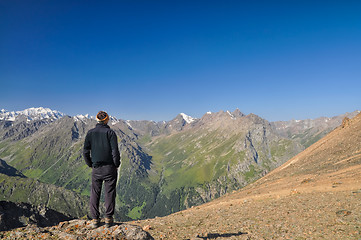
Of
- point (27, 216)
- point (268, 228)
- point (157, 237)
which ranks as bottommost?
point (27, 216)

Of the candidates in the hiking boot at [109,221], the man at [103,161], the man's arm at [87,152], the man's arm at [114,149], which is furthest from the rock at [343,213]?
the man's arm at [87,152]

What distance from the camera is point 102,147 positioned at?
35.5 ft

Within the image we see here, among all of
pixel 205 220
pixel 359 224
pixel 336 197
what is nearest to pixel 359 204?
pixel 336 197

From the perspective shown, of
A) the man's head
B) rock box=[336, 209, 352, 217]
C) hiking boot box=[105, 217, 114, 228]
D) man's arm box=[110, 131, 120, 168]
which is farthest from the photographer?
rock box=[336, 209, 352, 217]

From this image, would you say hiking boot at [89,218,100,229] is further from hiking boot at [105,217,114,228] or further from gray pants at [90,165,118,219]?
gray pants at [90,165,118,219]

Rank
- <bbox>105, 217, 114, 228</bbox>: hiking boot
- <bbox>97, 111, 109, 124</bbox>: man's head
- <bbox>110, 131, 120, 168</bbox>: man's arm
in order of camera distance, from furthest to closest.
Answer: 1. <bbox>97, 111, 109, 124</bbox>: man's head
2. <bbox>105, 217, 114, 228</bbox>: hiking boot
3. <bbox>110, 131, 120, 168</bbox>: man's arm

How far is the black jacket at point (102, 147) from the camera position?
10.8m

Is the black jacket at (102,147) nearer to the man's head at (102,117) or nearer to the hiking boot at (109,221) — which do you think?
the man's head at (102,117)

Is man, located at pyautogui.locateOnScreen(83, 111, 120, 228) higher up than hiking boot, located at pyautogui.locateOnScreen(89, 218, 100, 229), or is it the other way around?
man, located at pyautogui.locateOnScreen(83, 111, 120, 228)

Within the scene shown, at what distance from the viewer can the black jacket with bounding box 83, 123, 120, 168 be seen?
35.3ft

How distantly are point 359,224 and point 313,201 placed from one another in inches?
316

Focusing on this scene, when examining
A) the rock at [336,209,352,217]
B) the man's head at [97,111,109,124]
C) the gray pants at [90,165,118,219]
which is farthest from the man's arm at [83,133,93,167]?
the rock at [336,209,352,217]

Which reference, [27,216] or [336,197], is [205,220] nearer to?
[336,197]

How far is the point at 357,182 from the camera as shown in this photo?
31.8 metres
